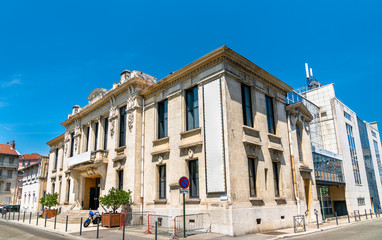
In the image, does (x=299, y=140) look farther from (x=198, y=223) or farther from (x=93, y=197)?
(x=93, y=197)

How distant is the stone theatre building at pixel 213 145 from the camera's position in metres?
15.1

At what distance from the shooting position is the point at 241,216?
14.2 metres

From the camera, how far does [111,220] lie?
1812 cm

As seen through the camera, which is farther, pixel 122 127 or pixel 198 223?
Result: pixel 122 127

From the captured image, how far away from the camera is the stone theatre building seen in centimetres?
1511

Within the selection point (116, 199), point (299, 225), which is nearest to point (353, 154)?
point (299, 225)

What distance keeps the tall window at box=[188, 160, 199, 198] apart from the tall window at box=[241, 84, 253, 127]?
13.5 ft

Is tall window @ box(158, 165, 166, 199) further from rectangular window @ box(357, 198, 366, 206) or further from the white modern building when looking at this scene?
rectangular window @ box(357, 198, 366, 206)

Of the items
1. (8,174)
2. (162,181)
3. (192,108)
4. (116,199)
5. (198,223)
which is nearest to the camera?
(198,223)

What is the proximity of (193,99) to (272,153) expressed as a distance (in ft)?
20.8

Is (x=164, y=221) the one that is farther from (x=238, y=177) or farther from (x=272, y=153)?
(x=272, y=153)

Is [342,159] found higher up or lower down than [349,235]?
higher up

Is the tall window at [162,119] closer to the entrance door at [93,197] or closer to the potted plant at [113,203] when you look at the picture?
the potted plant at [113,203]

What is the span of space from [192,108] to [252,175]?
5.69m
